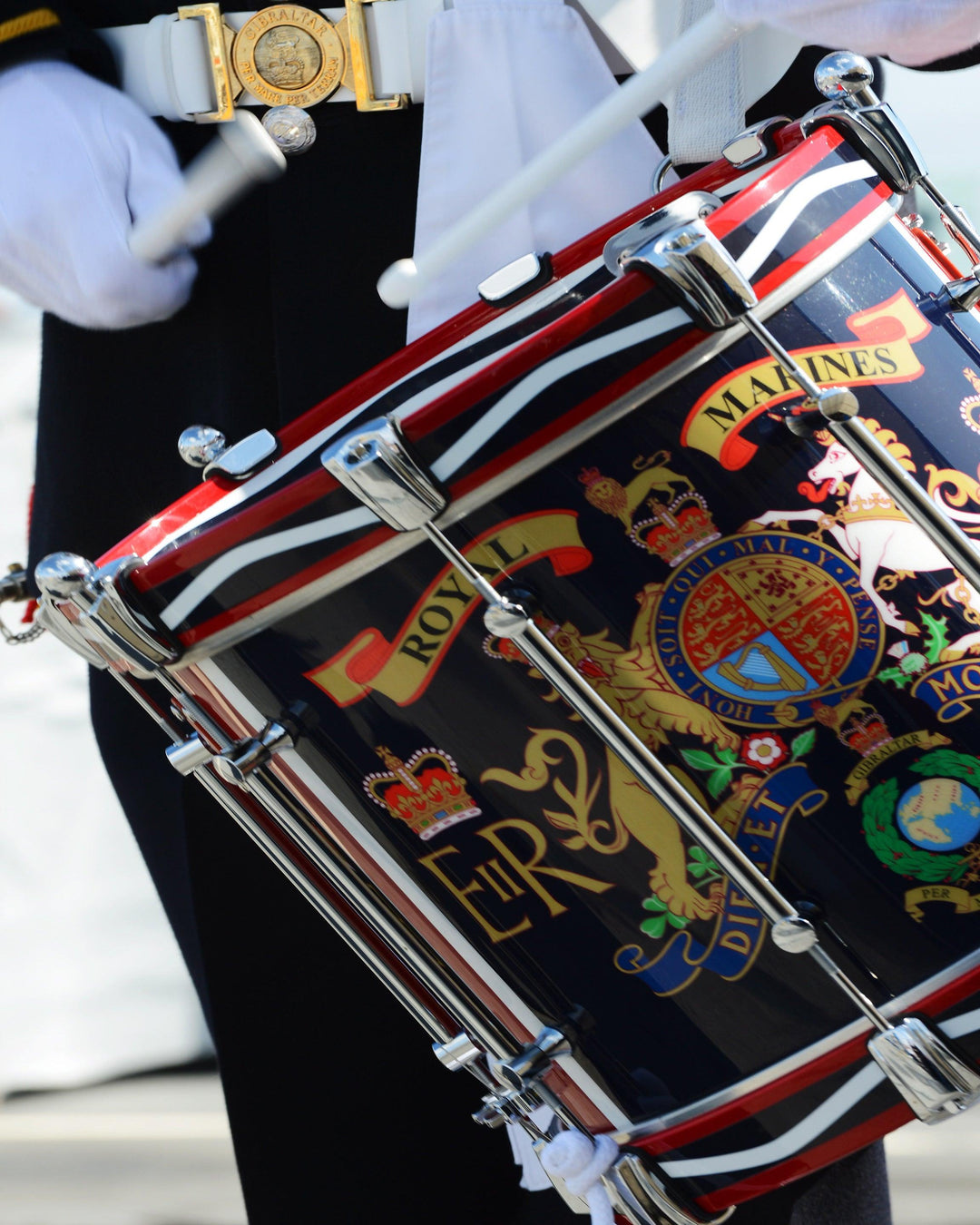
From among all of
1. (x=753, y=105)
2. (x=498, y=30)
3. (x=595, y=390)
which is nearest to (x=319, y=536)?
(x=595, y=390)

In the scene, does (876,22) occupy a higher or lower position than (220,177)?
lower

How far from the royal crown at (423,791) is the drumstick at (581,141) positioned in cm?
23

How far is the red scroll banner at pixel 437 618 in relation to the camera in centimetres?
58

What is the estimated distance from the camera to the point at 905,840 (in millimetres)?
608

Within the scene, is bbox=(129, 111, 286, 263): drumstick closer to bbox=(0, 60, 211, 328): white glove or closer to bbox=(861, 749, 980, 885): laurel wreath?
bbox=(0, 60, 211, 328): white glove

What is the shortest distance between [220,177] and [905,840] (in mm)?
484

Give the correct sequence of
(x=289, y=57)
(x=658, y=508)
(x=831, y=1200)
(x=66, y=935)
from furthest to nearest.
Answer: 1. (x=66, y=935)
2. (x=831, y=1200)
3. (x=289, y=57)
4. (x=658, y=508)

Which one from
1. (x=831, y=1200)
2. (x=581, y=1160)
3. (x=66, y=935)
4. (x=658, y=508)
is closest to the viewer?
(x=658, y=508)

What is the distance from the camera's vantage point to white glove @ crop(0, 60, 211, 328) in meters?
0.79

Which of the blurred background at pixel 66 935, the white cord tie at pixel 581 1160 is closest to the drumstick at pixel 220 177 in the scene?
the white cord tie at pixel 581 1160

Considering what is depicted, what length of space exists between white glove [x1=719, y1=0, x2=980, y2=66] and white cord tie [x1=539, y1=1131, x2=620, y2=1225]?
1.97 ft

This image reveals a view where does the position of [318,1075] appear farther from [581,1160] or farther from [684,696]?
[684,696]

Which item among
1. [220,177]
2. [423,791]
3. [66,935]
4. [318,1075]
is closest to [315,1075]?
[318,1075]

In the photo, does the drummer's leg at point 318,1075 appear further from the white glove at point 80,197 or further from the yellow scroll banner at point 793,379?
the yellow scroll banner at point 793,379
